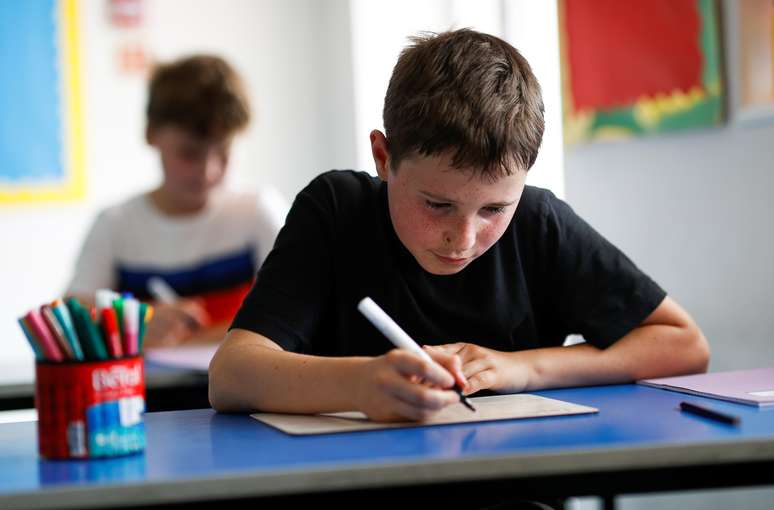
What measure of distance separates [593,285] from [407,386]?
0.49 meters

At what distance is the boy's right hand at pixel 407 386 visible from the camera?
100 centimetres

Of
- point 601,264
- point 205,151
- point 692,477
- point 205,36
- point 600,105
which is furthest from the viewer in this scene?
point 205,36

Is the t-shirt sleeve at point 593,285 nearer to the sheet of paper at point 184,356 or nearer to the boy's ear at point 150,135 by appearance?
the sheet of paper at point 184,356

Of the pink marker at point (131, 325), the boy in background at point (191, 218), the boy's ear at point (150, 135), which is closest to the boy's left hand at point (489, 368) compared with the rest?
the pink marker at point (131, 325)

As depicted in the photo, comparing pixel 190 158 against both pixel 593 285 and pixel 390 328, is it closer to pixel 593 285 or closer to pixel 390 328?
pixel 593 285

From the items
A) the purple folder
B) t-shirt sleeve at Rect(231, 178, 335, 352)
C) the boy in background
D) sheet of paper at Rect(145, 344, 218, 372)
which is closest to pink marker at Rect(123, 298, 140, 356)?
t-shirt sleeve at Rect(231, 178, 335, 352)

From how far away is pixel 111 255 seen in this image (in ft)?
8.25

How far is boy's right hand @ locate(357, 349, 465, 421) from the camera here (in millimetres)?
997

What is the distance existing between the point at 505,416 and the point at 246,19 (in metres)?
3.27

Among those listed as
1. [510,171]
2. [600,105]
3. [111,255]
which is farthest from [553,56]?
[510,171]

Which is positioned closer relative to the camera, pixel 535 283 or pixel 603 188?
pixel 535 283

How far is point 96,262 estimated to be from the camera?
2475 mm

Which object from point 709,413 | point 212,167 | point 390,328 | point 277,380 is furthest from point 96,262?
point 709,413

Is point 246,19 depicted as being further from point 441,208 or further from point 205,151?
point 441,208
